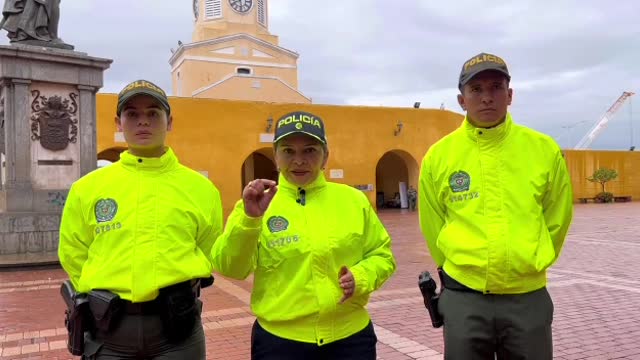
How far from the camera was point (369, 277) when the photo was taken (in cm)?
255

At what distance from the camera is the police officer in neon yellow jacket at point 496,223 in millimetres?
2623

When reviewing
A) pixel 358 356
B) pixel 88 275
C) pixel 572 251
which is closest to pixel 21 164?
pixel 88 275

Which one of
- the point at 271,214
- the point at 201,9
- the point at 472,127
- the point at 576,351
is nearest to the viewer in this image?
the point at 271,214

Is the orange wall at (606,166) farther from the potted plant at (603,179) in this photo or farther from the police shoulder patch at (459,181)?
the police shoulder patch at (459,181)

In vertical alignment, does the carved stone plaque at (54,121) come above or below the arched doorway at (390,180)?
above

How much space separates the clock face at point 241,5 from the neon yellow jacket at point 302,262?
3459 cm

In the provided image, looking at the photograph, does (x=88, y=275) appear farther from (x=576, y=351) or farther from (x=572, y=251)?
(x=572, y=251)

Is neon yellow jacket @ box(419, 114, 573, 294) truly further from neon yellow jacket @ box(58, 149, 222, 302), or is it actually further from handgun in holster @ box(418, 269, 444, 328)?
neon yellow jacket @ box(58, 149, 222, 302)

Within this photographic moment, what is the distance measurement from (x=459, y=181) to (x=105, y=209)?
170 centimetres

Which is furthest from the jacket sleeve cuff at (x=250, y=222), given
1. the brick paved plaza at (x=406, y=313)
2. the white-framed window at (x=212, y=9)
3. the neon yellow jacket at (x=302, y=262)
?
the white-framed window at (x=212, y=9)

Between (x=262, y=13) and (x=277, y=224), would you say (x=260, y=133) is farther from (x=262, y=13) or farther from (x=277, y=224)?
(x=262, y=13)

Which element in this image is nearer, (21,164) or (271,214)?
(271,214)

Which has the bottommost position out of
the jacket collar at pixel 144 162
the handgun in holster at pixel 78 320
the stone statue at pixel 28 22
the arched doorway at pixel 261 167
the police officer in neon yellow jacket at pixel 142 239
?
the handgun in holster at pixel 78 320

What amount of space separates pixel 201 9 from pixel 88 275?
3543 cm
